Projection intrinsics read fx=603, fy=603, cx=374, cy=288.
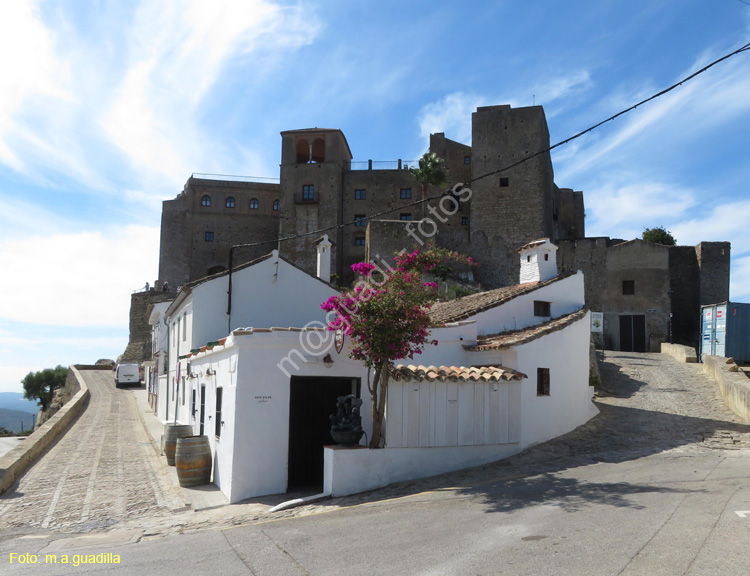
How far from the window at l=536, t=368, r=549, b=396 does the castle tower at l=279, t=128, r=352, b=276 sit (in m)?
38.7

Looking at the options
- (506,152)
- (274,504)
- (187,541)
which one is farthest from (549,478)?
(506,152)

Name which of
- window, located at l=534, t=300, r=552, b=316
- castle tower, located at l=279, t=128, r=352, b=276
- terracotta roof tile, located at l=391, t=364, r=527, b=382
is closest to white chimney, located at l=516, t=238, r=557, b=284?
window, located at l=534, t=300, r=552, b=316

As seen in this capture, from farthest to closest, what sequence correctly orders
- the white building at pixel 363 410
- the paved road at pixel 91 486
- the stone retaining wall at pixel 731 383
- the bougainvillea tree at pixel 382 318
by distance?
the stone retaining wall at pixel 731 383, the white building at pixel 363 410, the paved road at pixel 91 486, the bougainvillea tree at pixel 382 318

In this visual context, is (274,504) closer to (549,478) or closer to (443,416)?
(443,416)

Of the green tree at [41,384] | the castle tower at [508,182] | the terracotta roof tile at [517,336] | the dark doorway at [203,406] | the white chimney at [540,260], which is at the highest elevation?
the castle tower at [508,182]

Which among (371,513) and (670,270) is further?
(670,270)

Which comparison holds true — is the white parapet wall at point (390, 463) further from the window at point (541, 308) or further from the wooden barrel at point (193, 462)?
the window at point (541, 308)

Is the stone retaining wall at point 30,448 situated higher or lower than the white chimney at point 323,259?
lower

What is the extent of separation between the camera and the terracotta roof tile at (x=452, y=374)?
11.0 meters

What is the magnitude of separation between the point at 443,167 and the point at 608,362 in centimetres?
2877

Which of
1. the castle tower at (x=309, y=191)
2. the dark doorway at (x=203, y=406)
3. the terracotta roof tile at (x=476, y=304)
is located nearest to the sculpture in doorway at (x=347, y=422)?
the terracotta roof tile at (x=476, y=304)

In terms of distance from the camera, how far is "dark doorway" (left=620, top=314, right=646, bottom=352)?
105 ft

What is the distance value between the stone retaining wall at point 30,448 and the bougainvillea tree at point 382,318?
26.7 feet

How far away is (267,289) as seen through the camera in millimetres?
18734
